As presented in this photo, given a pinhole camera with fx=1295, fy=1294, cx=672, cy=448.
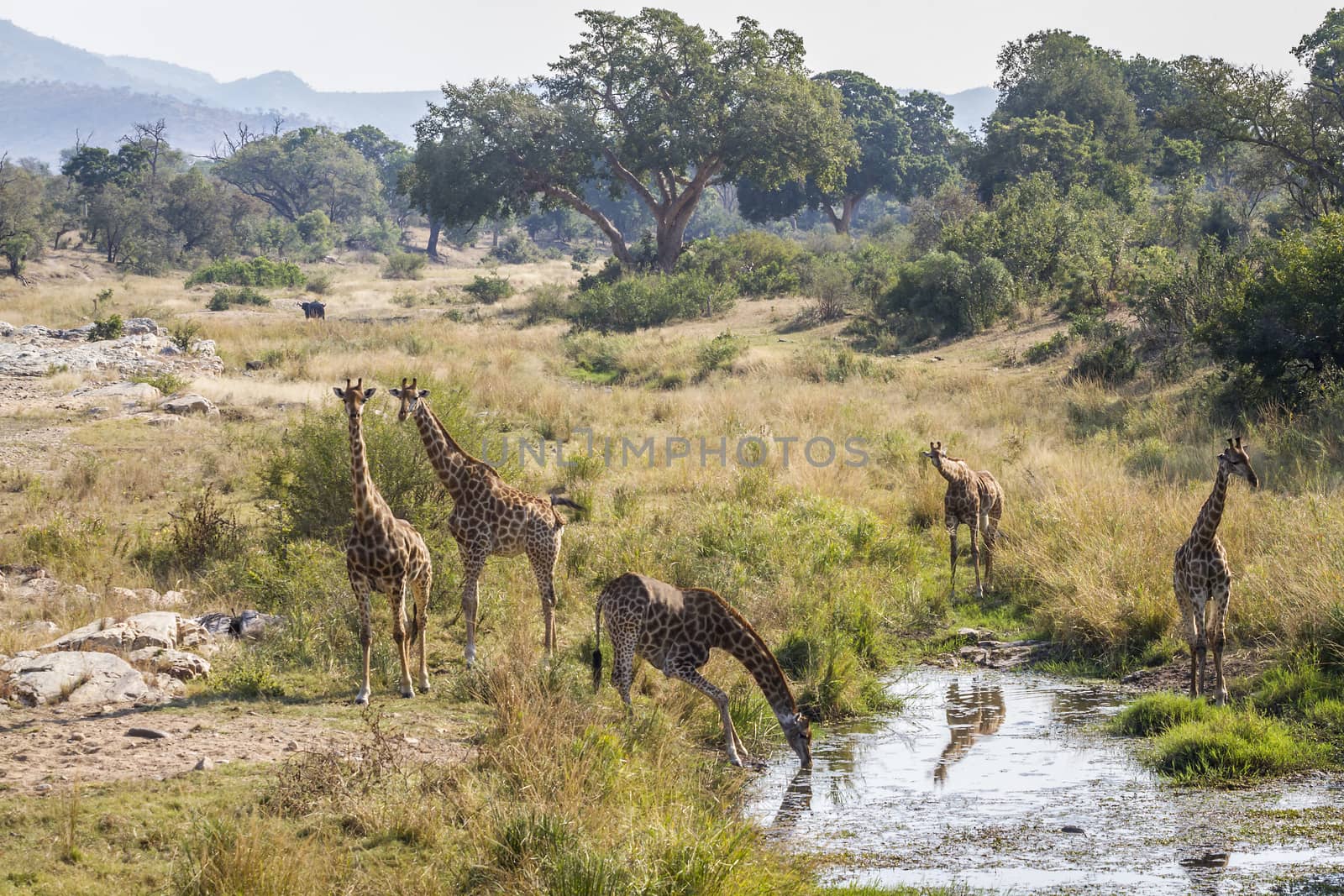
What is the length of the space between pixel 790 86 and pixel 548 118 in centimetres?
923

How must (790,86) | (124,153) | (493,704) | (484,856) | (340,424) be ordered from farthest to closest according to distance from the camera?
1. (124,153)
2. (790,86)
3. (340,424)
4. (493,704)
5. (484,856)

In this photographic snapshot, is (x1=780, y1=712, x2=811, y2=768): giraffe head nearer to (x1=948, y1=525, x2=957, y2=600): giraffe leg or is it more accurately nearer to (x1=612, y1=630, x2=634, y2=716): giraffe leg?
(x1=612, y1=630, x2=634, y2=716): giraffe leg

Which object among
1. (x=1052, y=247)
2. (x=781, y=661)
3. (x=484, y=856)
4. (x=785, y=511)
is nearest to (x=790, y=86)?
(x=1052, y=247)

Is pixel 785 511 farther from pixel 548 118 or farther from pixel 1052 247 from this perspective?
pixel 548 118

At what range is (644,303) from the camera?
39.7 metres

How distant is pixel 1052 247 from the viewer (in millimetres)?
34688

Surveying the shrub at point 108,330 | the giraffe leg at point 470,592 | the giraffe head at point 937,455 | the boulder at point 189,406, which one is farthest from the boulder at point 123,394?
the giraffe head at point 937,455

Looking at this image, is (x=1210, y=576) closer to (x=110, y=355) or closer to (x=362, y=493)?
(x=362, y=493)

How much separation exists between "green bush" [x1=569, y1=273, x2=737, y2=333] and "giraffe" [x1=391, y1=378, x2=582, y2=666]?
2782 centimetres

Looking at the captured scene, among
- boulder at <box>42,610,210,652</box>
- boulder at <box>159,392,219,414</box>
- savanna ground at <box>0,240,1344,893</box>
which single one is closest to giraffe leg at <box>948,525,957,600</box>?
savanna ground at <box>0,240,1344,893</box>

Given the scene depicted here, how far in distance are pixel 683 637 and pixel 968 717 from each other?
272 cm

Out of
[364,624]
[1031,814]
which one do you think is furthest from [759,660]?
[364,624]

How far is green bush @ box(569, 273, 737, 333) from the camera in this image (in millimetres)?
39438

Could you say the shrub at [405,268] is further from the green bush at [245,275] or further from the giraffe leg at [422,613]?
the giraffe leg at [422,613]
